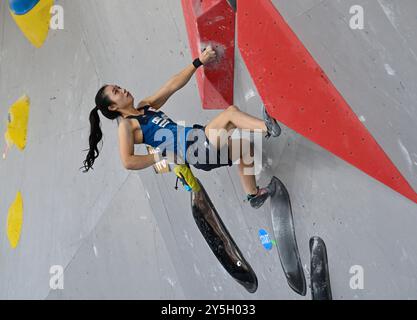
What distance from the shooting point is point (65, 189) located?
11.5 feet

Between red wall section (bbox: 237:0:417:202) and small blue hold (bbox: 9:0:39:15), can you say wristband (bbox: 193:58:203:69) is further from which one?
small blue hold (bbox: 9:0:39:15)

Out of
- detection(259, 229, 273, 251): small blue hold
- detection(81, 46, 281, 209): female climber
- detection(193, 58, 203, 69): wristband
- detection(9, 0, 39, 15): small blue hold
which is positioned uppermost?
detection(9, 0, 39, 15): small blue hold

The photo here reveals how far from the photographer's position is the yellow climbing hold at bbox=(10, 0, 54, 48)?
3.64m

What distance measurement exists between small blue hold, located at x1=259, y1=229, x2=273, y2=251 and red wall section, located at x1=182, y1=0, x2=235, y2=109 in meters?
0.51

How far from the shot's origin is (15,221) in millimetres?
4020

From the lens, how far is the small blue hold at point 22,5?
11.9 ft

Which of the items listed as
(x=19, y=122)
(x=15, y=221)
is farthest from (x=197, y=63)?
(x=15, y=221)

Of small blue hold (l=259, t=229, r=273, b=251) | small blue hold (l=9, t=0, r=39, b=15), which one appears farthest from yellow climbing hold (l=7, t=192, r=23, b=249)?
small blue hold (l=259, t=229, r=273, b=251)

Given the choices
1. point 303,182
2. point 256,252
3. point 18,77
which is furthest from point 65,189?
point 303,182

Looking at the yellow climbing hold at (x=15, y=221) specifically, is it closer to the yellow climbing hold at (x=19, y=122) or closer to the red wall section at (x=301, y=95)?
the yellow climbing hold at (x=19, y=122)

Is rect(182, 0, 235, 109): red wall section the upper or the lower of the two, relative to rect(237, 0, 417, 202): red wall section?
upper

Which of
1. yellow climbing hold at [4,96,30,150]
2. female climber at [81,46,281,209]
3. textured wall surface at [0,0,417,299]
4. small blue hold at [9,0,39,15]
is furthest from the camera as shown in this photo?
yellow climbing hold at [4,96,30,150]

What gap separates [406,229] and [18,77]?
3078 millimetres

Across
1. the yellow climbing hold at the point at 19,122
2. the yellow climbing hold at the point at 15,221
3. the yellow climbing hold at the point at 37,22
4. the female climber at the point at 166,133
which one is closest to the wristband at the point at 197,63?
the female climber at the point at 166,133
